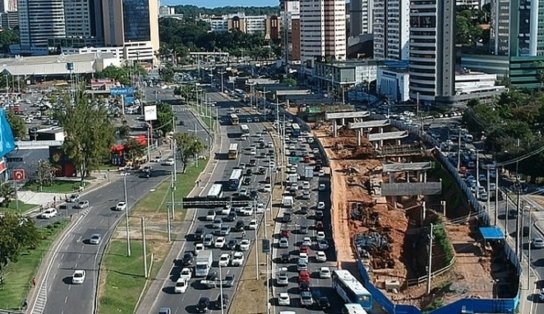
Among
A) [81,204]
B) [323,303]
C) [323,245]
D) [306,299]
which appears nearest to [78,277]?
[306,299]

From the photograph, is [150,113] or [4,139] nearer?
[4,139]

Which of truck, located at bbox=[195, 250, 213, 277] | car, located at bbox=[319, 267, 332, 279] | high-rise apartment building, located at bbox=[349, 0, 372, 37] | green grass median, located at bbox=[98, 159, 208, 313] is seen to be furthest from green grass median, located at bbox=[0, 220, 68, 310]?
high-rise apartment building, located at bbox=[349, 0, 372, 37]

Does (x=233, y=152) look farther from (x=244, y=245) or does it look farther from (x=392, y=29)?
(x=392, y=29)

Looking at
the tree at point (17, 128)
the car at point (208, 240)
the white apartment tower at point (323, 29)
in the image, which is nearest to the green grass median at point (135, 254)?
the car at point (208, 240)

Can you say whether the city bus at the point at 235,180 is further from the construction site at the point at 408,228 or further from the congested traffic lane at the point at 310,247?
the construction site at the point at 408,228

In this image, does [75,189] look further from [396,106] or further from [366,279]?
[396,106]
